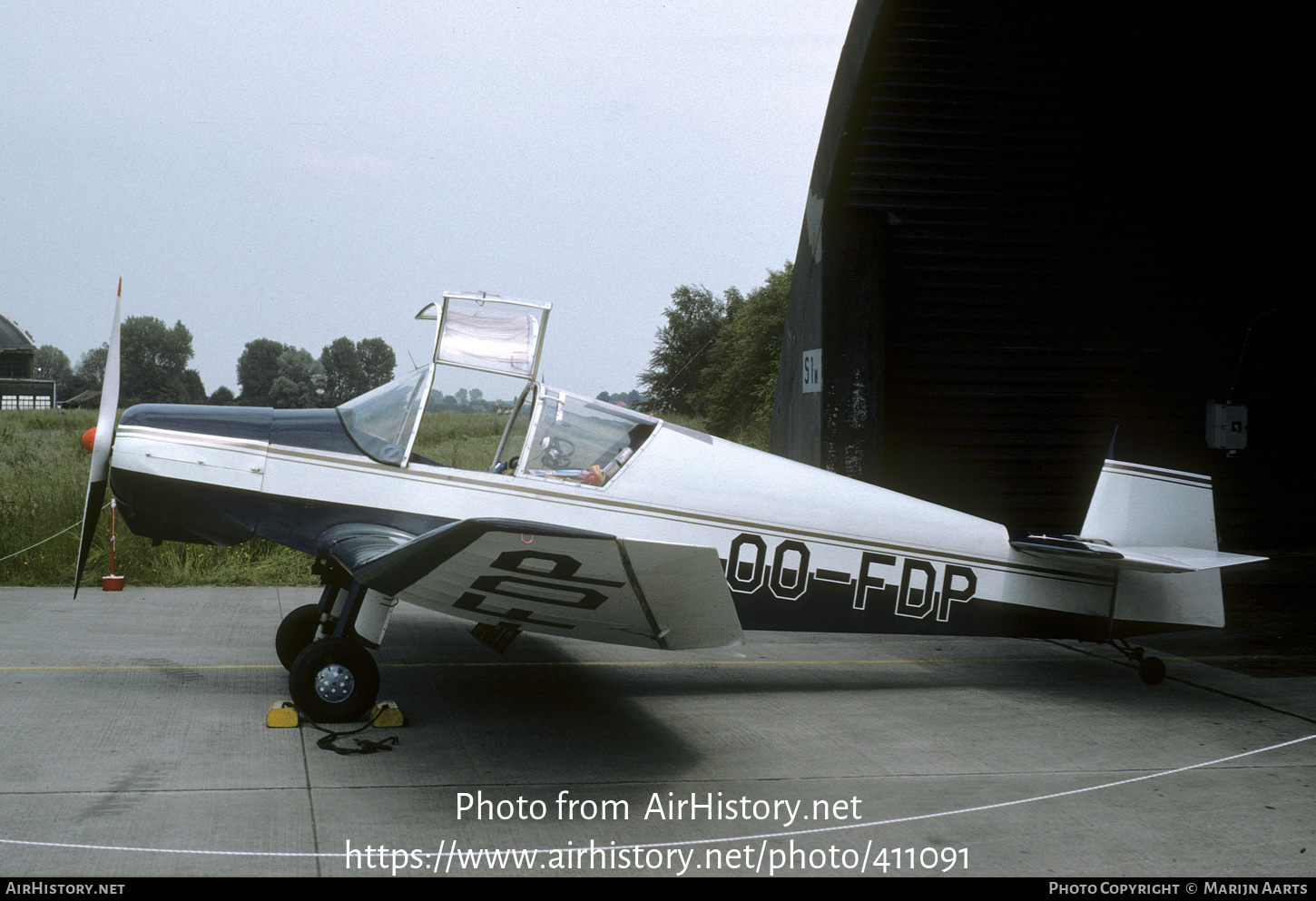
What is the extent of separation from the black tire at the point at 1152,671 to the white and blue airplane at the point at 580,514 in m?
0.41

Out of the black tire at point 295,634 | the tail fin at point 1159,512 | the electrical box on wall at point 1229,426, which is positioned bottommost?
the black tire at point 295,634

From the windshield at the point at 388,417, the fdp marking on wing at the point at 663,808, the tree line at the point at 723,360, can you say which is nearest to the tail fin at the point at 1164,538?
the fdp marking on wing at the point at 663,808

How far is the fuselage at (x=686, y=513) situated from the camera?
491 cm

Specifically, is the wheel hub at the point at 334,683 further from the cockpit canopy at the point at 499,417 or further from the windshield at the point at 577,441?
the windshield at the point at 577,441

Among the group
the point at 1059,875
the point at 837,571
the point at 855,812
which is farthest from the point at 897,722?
the point at 1059,875

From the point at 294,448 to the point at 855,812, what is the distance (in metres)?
3.29

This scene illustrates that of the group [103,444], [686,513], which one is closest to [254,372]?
[103,444]

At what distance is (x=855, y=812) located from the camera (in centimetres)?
377

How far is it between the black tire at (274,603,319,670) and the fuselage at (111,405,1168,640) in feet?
2.29

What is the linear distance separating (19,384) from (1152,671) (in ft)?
38.8

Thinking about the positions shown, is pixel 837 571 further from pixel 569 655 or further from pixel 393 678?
pixel 393 678

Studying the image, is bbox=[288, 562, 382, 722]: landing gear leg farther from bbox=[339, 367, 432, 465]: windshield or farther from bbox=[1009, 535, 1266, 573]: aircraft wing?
bbox=[1009, 535, 1266, 573]: aircraft wing

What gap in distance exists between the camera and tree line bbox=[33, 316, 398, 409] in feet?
19.9

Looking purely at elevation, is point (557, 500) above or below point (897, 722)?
above
